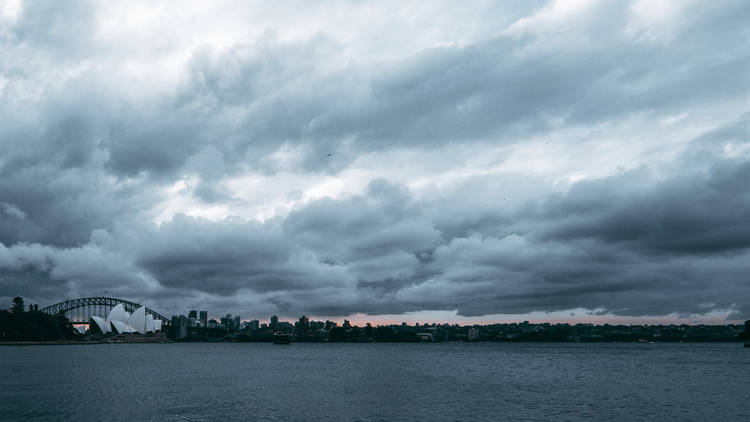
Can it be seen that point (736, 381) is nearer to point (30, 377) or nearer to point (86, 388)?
point (86, 388)

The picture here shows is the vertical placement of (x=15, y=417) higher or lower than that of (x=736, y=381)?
higher

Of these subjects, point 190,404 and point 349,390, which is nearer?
point 190,404

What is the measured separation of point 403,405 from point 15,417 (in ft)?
112

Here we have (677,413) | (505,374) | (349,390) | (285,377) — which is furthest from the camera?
(505,374)

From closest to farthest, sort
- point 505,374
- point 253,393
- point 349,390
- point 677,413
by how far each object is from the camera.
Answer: point 677,413
point 253,393
point 349,390
point 505,374

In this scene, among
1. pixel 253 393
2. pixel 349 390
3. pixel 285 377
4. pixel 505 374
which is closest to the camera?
pixel 253 393

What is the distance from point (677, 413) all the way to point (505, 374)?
1777 inches

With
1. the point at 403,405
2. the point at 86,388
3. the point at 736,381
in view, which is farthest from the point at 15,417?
the point at 736,381

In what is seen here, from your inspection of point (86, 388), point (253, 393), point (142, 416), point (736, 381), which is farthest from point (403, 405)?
point (736, 381)

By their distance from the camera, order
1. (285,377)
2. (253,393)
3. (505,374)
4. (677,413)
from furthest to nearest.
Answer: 1. (505,374)
2. (285,377)
3. (253,393)
4. (677,413)

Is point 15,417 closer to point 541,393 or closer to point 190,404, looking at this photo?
point 190,404

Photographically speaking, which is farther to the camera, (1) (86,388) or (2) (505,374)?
(2) (505,374)

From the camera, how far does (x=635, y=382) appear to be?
270ft

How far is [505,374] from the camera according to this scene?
95938 mm
